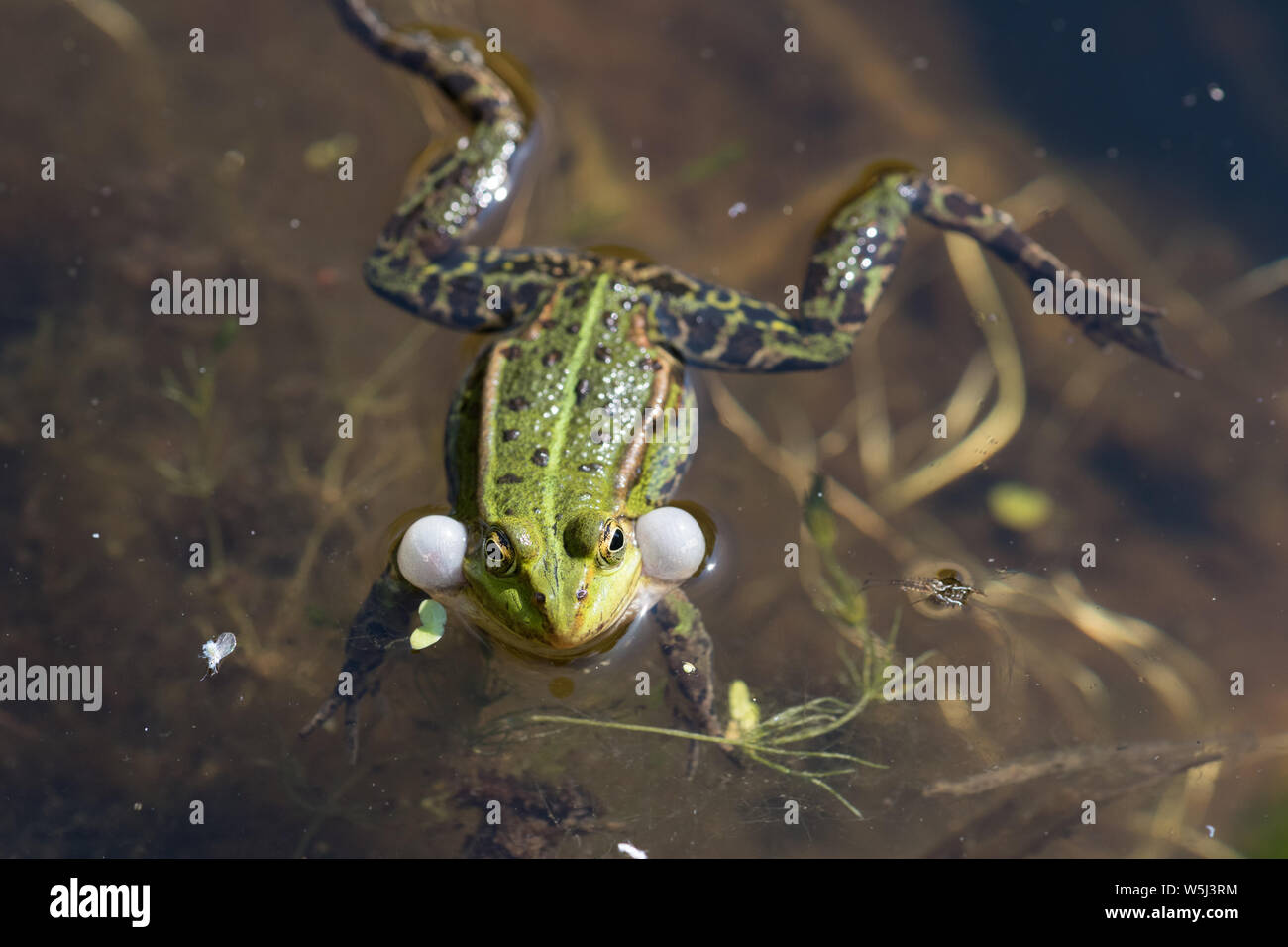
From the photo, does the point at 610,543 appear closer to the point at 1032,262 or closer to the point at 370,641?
the point at 370,641

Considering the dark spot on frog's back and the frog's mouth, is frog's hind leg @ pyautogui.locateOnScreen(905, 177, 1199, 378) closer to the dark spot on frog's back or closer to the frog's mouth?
the dark spot on frog's back

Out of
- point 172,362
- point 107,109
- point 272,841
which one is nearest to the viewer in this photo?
point 272,841

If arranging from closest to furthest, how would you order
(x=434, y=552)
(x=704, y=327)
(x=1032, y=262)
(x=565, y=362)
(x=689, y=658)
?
1. (x=434, y=552)
2. (x=565, y=362)
3. (x=689, y=658)
4. (x=704, y=327)
5. (x=1032, y=262)

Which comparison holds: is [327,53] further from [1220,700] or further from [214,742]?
[1220,700]

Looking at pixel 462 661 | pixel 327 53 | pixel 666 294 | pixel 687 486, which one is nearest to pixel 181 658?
pixel 462 661

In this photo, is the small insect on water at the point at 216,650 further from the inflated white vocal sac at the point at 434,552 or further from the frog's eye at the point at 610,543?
the frog's eye at the point at 610,543

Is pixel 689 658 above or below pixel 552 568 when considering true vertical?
below

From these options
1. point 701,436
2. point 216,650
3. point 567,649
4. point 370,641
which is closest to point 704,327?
point 701,436
